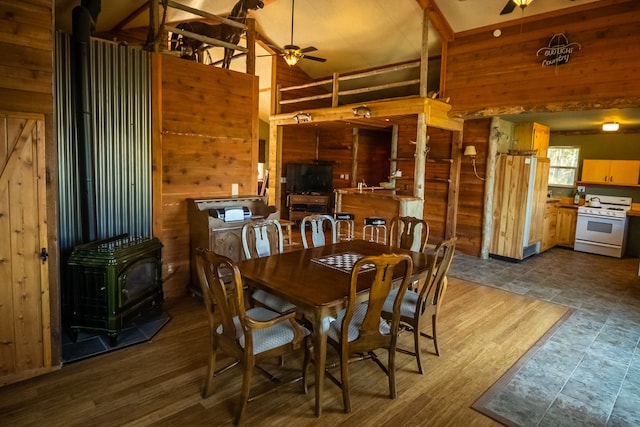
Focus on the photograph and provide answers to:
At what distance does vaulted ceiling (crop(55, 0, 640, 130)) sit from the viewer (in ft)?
17.8

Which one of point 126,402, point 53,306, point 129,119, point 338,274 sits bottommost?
point 126,402

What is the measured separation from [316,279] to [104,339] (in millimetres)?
1987

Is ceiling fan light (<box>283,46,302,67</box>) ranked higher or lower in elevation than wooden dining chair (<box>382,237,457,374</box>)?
higher

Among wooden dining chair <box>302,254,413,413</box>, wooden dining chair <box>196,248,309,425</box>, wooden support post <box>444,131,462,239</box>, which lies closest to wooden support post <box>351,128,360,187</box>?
wooden support post <box>444,131,462,239</box>

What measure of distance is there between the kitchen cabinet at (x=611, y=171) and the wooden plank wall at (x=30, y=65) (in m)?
9.00

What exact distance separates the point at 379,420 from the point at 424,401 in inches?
15.5

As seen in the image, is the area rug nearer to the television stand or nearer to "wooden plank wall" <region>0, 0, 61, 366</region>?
"wooden plank wall" <region>0, 0, 61, 366</region>

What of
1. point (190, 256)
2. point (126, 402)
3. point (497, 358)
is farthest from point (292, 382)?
point (190, 256)

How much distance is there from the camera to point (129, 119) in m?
3.72

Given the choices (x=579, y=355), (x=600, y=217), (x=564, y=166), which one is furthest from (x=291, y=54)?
(x=564, y=166)

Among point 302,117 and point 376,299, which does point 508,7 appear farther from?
point 376,299

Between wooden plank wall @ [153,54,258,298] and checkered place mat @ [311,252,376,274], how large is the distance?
6.13 ft

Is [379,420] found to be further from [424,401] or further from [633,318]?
[633,318]

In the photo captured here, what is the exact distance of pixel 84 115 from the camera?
10.9ft
